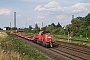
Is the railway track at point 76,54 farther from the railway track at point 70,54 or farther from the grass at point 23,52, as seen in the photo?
the grass at point 23,52

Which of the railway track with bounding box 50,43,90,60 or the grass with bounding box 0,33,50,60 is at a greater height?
the grass with bounding box 0,33,50,60

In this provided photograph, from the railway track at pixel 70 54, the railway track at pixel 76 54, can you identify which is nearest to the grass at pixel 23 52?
the railway track at pixel 70 54

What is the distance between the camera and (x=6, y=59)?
11.3m

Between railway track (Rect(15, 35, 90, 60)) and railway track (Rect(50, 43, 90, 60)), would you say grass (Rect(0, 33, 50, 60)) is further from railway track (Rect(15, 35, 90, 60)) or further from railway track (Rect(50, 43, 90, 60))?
railway track (Rect(50, 43, 90, 60))

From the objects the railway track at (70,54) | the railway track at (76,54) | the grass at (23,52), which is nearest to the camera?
the grass at (23,52)

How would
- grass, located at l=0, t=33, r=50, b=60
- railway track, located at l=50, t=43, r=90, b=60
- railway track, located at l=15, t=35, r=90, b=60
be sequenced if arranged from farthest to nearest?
1. railway track, located at l=15, t=35, r=90, b=60
2. railway track, located at l=50, t=43, r=90, b=60
3. grass, located at l=0, t=33, r=50, b=60

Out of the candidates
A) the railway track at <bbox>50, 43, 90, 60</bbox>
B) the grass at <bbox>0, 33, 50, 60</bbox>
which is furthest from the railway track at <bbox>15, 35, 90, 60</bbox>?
the grass at <bbox>0, 33, 50, 60</bbox>

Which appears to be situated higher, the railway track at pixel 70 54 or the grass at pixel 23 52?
the grass at pixel 23 52

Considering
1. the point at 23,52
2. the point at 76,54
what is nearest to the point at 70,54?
the point at 76,54

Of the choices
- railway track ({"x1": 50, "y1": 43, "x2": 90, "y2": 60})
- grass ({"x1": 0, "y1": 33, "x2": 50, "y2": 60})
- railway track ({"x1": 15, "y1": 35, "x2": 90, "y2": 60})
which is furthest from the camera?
railway track ({"x1": 15, "y1": 35, "x2": 90, "y2": 60})

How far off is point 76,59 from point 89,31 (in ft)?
119

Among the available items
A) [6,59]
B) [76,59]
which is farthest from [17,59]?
[76,59]

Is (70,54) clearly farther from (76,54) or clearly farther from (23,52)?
(23,52)

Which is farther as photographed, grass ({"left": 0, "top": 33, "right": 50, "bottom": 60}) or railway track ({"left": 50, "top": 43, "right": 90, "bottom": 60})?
railway track ({"left": 50, "top": 43, "right": 90, "bottom": 60})
